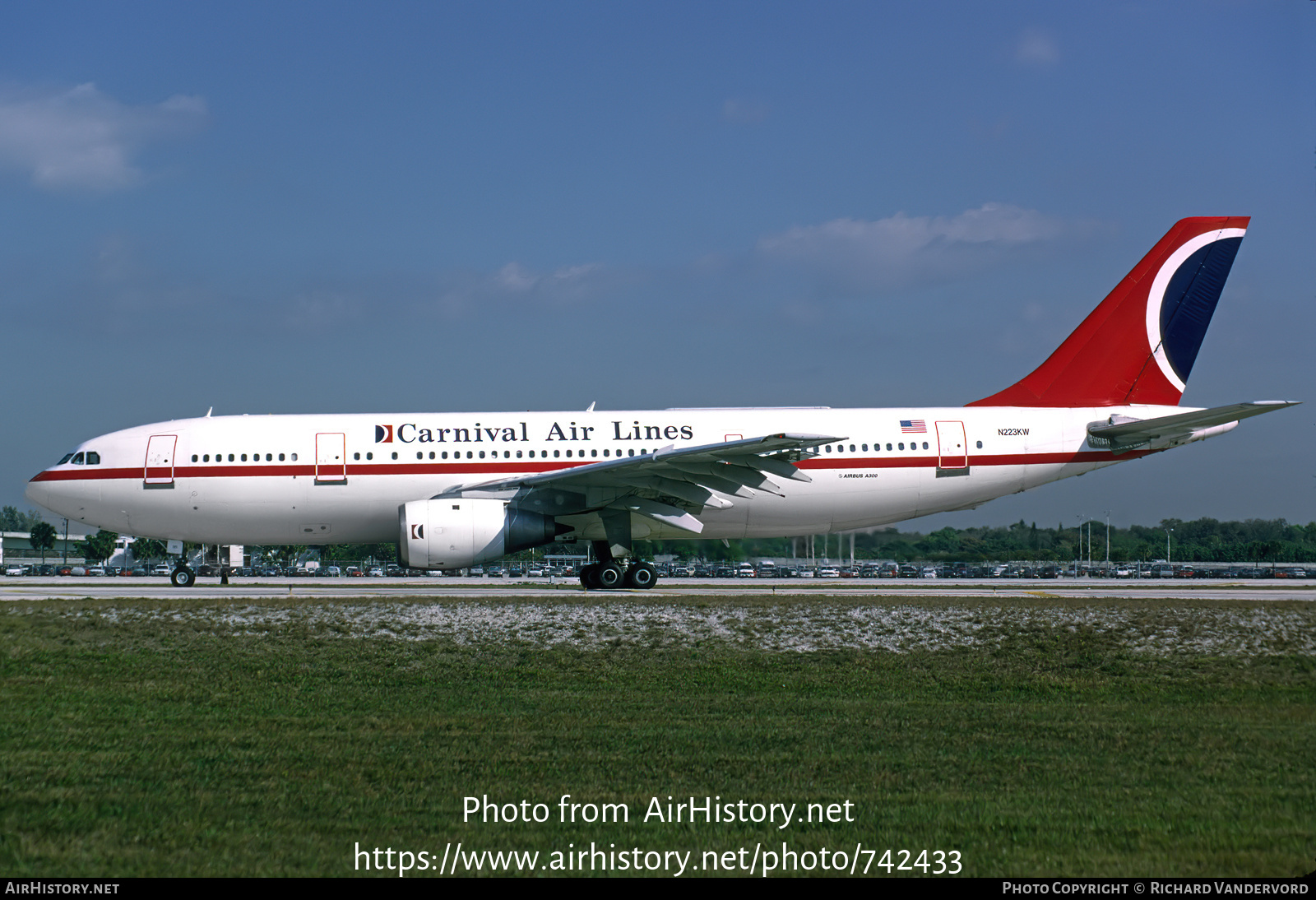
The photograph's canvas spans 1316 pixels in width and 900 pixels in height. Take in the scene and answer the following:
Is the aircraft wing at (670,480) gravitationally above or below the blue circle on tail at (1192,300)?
below

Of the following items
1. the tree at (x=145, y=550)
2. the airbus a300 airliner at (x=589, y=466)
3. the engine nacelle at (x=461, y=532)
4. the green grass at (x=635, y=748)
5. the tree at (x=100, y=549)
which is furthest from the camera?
the tree at (x=100, y=549)

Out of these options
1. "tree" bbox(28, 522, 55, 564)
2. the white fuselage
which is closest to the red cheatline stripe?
the white fuselage

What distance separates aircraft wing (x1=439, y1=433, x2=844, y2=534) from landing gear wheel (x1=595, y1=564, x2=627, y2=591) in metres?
1.49

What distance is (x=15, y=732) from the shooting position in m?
8.66

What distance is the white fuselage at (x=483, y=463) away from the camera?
2253 cm

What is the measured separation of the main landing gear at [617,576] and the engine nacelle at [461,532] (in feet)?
6.98

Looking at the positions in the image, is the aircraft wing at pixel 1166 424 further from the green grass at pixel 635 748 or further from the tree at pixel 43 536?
the tree at pixel 43 536

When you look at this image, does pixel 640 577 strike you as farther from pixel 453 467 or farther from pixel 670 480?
pixel 453 467

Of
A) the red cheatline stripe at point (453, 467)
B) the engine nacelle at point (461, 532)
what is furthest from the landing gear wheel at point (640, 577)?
the engine nacelle at point (461, 532)

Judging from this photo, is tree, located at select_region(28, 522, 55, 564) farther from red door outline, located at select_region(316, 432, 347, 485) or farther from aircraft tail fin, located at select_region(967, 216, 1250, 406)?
aircraft tail fin, located at select_region(967, 216, 1250, 406)

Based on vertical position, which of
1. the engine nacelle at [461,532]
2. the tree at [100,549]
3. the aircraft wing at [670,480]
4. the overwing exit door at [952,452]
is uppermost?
the overwing exit door at [952,452]

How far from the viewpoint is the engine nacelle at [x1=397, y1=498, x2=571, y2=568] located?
66.8 ft

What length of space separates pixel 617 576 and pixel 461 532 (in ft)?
12.8

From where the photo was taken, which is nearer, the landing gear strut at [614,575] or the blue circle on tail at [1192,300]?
the landing gear strut at [614,575]
